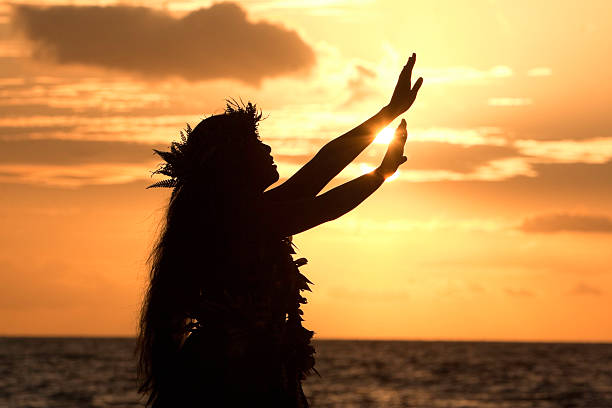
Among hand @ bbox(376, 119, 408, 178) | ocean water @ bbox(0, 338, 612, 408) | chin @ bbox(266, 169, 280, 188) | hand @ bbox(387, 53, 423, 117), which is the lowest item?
ocean water @ bbox(0, 338, 612, 408)

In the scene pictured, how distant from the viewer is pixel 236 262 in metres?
5.18

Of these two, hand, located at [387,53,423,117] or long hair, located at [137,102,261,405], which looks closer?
long hair, located at [137,102,261,405]

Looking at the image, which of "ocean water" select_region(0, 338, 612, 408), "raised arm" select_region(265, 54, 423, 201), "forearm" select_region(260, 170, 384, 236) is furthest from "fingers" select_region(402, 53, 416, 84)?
"ocean water" select_region(0, 338, 612, 408)

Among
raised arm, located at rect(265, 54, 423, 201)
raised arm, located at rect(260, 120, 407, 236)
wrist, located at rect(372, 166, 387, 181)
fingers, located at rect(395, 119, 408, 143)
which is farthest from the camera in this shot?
raised arm, located at rect(265, 54, 423, 201)

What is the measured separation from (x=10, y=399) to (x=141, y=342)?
157ft

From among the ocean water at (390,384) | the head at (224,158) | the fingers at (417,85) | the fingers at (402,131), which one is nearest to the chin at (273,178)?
the head at (224,158)

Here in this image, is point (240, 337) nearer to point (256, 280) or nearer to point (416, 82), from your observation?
point (256, 280)

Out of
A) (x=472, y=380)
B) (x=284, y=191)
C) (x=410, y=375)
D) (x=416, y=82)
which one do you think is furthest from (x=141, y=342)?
(x=410, y=375)

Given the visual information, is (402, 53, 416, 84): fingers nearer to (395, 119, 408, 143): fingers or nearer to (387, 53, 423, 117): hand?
(387, 53, 423, 117): hand

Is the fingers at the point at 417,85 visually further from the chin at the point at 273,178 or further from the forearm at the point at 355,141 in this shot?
the chin at the point at 273,178

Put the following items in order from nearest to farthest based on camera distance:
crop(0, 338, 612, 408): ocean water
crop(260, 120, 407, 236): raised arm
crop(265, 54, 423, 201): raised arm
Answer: crop(260, 120, 407, 236): raised arm < crop(265, 54, 423, 201): raised arm < crop(0, 338, 612, 408): ocean water

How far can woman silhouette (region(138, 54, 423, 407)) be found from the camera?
508cm

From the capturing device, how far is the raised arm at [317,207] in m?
5.08

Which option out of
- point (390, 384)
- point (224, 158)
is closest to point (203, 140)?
point (224, 158)
